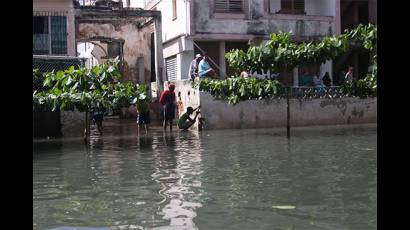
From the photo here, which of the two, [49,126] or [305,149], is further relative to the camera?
[49,126]

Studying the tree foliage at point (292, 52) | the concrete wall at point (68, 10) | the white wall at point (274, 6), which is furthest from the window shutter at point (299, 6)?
the concrete wall at point (68, 10)

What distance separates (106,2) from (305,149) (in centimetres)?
2037

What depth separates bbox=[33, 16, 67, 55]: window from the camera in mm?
22797

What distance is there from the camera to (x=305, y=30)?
25656mm

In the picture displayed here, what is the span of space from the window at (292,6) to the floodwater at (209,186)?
1284cm

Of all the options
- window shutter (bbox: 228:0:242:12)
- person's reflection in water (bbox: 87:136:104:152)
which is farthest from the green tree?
window shutter (bbox: 228:0:242:12)

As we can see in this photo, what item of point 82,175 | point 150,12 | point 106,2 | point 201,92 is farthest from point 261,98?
point 106,2

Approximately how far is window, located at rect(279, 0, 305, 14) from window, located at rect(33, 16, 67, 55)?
9.80 metres

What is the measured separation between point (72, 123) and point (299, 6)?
13.3 metres

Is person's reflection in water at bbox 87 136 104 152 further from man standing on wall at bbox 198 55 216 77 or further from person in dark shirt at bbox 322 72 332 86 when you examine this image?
person in dark shirt at bbox 322 72 332 86

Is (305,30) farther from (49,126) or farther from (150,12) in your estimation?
(49,126)

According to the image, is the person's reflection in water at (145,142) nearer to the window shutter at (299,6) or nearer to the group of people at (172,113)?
the group of people at (172,113)

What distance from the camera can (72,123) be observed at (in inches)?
689
